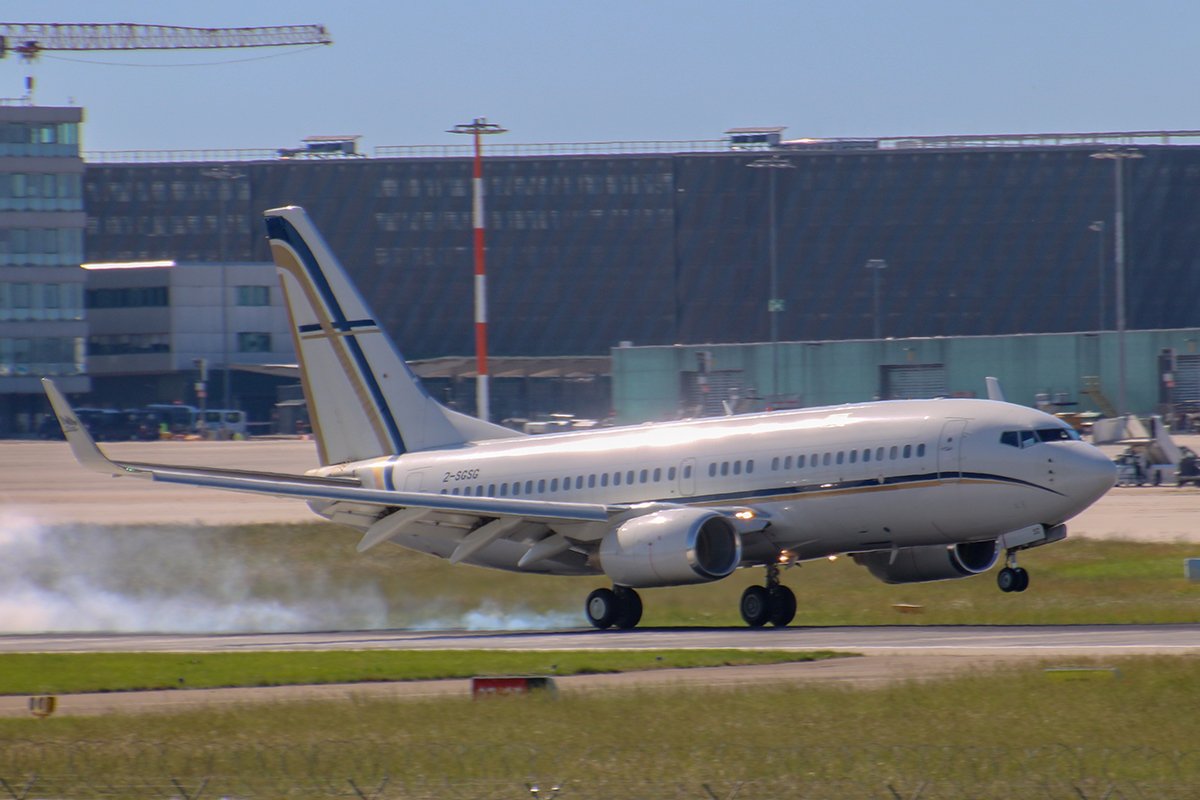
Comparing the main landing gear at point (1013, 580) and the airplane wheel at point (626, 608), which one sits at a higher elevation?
the main landing gear at point (1013, 580)

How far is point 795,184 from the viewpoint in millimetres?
148000

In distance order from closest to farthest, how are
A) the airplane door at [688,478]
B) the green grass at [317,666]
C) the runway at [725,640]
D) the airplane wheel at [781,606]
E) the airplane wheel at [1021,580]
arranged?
1. the green grass at [317,666]
2. the runway at [725,640]
3. the airplane wheel at [1021,580]
4. the airplane wheel at [781,606]
5. the airplane door at [688,478]

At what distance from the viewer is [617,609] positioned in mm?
36375

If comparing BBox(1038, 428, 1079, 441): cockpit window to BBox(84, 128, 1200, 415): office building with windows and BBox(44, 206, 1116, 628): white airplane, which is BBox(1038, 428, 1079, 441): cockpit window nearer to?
BBox(44, 206, 1116, 628): white airplane

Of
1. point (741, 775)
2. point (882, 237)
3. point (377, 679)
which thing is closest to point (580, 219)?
point (882, 237)

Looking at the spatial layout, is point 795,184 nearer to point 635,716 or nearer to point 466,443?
point 466,443

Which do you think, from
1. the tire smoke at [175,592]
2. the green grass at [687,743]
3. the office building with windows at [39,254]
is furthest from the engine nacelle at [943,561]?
the office building with windows at [39,254]

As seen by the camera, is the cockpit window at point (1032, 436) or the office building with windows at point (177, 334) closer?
the cockpit window at point (1032, 436)

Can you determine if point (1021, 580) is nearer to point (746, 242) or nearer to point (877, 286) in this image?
point (877, 286)

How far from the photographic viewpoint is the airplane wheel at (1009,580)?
3272cm

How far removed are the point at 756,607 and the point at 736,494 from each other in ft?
8.28

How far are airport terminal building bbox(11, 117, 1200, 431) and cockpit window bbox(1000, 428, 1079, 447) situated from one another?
108 m

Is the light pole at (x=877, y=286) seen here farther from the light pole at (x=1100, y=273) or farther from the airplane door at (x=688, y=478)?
the airplane door at (x=688, y=478)

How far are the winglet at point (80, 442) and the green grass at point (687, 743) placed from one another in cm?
1204
